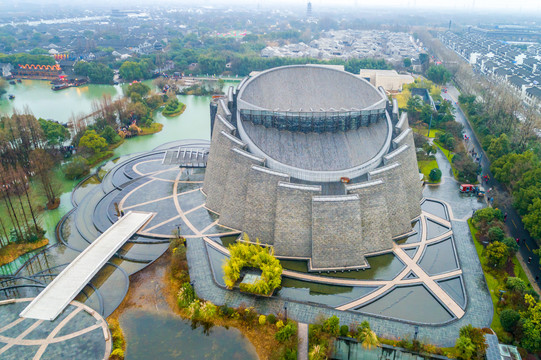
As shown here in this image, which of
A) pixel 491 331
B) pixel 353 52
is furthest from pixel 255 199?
pixel 353 52

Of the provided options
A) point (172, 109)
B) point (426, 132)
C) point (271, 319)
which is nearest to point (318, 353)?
point (271, 319)

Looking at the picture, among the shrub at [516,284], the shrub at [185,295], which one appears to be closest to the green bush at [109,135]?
the shrub at [185,295]

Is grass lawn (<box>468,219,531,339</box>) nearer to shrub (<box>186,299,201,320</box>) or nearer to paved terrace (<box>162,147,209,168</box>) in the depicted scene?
shrub (<box>186,299,201,320</box>)

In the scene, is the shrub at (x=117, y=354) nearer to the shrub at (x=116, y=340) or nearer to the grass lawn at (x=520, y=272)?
the shrub at (x=116, y=340)

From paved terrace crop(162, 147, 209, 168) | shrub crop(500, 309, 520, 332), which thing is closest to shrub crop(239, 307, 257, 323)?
shrub crop(500, 309, 520, 332)

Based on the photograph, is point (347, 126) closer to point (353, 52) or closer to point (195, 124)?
point (195, 124)

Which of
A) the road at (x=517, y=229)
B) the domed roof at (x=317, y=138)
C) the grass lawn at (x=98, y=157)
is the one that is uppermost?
the domed roof at (x=317, y=138)

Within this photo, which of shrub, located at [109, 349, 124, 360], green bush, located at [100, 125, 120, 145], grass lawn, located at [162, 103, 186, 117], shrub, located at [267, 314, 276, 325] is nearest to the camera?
shrub, located at [109, 349, 124, 360]

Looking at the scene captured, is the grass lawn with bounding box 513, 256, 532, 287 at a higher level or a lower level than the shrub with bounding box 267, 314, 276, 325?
lower
